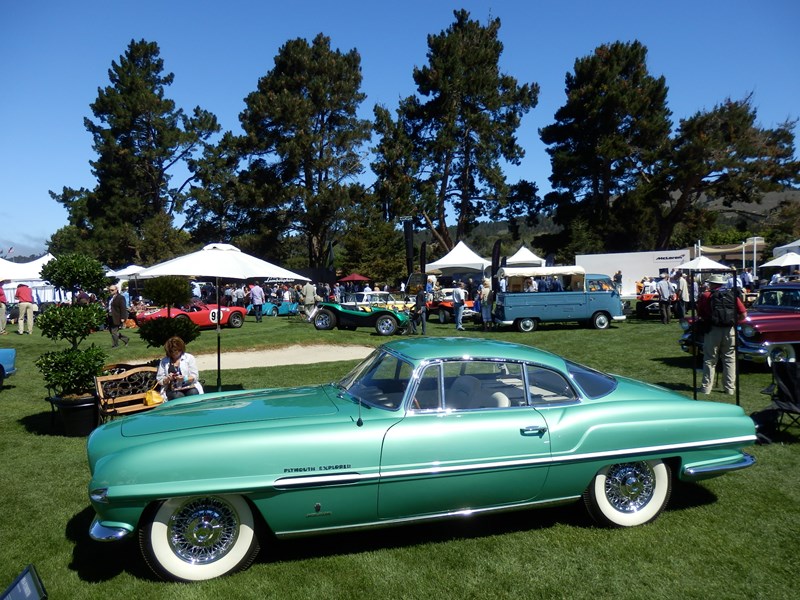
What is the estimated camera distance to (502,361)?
460 centimetres

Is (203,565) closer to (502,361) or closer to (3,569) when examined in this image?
(3,569)

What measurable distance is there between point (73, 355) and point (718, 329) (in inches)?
351

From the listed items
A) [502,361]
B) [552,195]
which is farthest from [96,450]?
[552,195]

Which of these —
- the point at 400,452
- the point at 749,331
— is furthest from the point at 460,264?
the point at 400,452

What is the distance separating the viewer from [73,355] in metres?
7.53

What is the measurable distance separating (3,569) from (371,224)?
40.7 meters

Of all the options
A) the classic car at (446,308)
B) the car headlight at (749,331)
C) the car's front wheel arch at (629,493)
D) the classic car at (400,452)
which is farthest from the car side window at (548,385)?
the classic car at (446,308)

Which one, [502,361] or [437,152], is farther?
[437,152]

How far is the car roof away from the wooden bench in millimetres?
4210

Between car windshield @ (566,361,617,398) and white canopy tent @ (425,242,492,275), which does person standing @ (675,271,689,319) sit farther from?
car windshield @ (566,361,617,398)

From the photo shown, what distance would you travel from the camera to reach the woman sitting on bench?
7.15 m

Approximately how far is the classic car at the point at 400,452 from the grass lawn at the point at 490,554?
0.26 metres

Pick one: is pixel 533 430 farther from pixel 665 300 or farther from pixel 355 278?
pixel 355 278

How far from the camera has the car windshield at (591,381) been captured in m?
4.63
